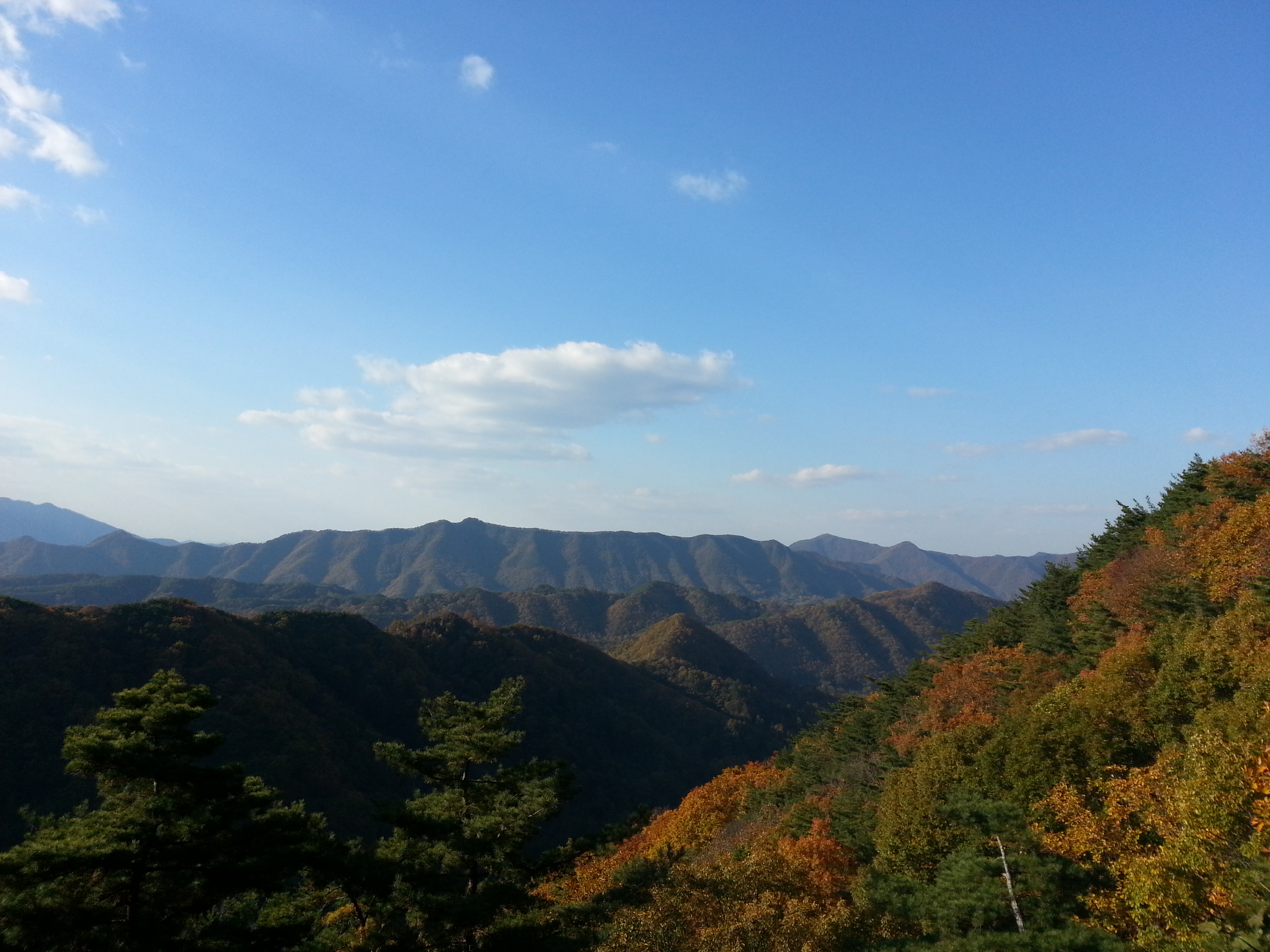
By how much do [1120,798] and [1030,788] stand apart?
4698 millimetres

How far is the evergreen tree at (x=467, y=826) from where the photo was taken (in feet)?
53.6

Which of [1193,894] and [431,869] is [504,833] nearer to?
[431,869]

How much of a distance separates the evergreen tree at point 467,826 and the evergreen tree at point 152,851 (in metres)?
3.24

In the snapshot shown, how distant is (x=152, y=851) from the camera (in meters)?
12.9

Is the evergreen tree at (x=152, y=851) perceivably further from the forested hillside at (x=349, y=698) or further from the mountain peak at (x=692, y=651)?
the mountain peak at (x=692, y=651)

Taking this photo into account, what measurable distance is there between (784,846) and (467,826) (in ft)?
43.0

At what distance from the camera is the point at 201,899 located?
13492 millimetres

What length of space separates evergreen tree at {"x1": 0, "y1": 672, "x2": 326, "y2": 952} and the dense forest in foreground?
47 mm

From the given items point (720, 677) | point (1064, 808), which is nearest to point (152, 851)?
point (1064, 808)

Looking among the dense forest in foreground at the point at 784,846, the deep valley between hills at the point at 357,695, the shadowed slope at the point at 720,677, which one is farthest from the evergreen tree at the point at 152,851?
the shadowed slope at the point at 720,677

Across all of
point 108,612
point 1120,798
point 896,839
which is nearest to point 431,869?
point 896,839

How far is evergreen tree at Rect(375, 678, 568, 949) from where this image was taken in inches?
643

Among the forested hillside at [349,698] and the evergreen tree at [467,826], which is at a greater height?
the evergreen tree at [467,826]

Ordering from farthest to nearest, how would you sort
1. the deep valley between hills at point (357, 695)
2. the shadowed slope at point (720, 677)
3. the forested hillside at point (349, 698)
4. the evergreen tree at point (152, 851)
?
1. the shadowed slope at point (720, 677)
2. the deep valley between hills at point (357, 695)
3. the forested hillside at point (349, 698)
4. the evergreen tree at point (152, 851)
